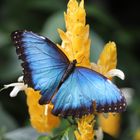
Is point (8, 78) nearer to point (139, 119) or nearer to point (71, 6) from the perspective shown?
point (139, 119)

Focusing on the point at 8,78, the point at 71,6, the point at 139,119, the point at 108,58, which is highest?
the point at 71,6

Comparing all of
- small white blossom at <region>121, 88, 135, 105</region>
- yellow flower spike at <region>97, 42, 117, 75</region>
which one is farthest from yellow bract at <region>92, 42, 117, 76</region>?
small white blossom at <region>121, 88, 135, 105</region>

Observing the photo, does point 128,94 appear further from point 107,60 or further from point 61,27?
point 107,60

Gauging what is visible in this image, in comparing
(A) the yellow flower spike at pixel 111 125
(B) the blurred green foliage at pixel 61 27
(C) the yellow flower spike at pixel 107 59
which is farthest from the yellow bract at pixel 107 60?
(B) the blurred green foliage at pixel 61 27

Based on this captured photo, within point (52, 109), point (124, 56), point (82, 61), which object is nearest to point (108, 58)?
point (82, 61)

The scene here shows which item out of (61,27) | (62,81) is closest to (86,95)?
(62,81)

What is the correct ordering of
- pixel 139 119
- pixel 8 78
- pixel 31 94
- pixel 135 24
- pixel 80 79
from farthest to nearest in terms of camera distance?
pixel 135 24 → pixel 8 78 → pixel 139 119 → pixel 31 94 → pixel 80 79

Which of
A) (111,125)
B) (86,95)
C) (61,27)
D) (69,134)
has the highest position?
(61,27)

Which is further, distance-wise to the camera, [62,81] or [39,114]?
[39,114]
